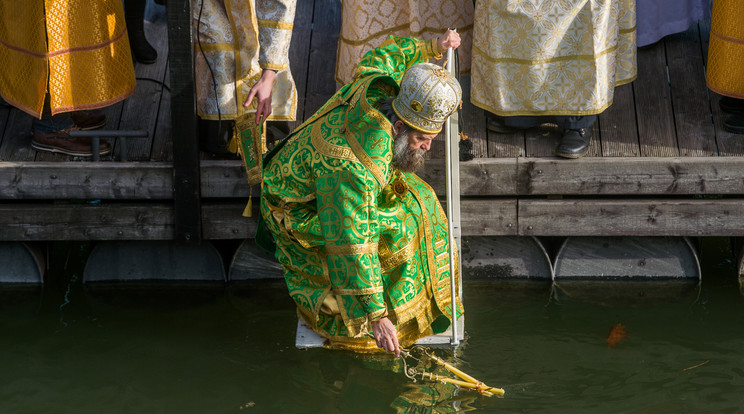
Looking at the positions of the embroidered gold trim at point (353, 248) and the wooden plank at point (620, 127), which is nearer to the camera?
the embroidered gold trim at point (353, 248)

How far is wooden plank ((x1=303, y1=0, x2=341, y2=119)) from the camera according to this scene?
5.51 meters

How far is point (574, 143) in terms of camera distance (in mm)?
5086

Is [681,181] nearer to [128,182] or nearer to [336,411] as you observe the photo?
[336,411]

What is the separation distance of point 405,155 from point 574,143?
1.51m

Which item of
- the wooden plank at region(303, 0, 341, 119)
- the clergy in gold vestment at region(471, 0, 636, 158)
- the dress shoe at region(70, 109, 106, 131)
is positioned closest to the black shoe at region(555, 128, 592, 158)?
the clergy in gold vestment at region(471, 0, 636, 158)

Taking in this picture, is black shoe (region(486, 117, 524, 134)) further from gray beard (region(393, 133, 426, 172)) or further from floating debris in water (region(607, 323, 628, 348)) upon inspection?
gray beard (region(393, 133, 426, 172))

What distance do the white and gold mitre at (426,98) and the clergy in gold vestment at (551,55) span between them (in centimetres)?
129

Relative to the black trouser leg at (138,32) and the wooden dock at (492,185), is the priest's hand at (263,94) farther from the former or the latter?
the black trouser leg at (138,32)

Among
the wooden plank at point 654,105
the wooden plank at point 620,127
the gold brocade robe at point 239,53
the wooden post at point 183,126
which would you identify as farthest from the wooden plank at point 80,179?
the wooden plank at point 654,105

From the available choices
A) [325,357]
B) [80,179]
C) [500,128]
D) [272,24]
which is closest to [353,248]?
[325,357]

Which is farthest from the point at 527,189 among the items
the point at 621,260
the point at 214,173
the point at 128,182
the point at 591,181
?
the point at 128,182

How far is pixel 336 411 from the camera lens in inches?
164

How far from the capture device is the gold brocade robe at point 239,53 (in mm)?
4629

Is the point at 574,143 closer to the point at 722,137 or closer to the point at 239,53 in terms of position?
the point at 722,137
